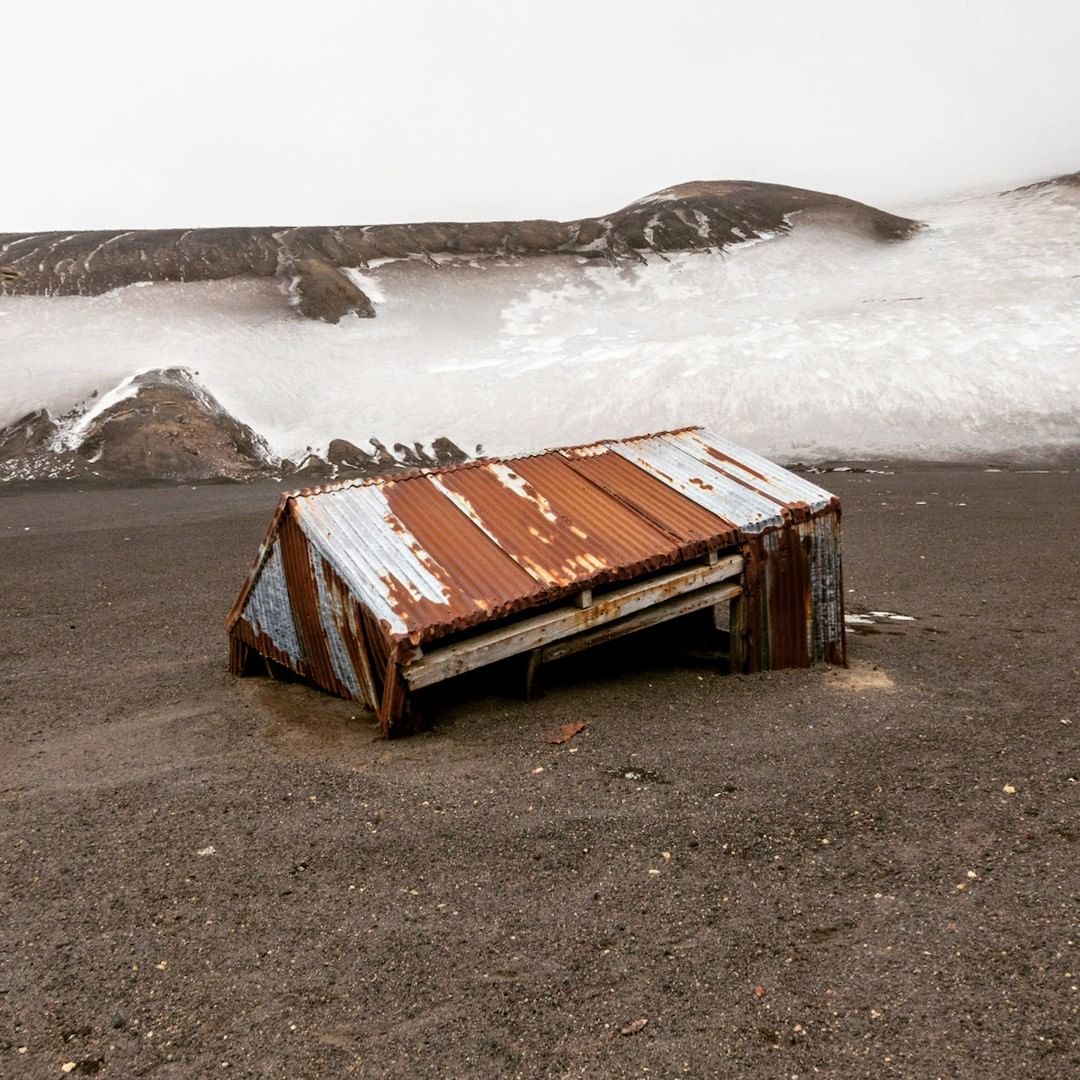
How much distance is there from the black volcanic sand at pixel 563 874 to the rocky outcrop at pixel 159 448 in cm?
1304

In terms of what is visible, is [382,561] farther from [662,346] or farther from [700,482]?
[662,346]

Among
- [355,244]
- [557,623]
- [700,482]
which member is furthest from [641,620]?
[355,244]

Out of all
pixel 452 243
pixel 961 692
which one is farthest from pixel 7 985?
pixel 452 243

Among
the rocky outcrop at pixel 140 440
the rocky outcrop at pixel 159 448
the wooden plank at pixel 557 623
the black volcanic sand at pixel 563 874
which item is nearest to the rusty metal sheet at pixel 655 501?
the wooden plank at pixel 557 623

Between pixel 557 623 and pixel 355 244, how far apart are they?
26.6 meters

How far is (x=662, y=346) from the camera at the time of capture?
79.2 ft

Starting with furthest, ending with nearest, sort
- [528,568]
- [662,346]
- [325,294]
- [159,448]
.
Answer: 1. [325,294]
2. [662,346]
3. [159,448]
4. [528,568]

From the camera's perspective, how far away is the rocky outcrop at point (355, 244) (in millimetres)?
27562

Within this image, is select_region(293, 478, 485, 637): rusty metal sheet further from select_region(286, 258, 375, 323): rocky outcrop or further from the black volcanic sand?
select_region(286, 258, 375, 323): rocky outcrop

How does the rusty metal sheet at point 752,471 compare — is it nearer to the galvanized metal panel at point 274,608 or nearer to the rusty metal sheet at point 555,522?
the rusty metal sheet at point 555,522

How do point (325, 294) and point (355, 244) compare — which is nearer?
point (325, 294)

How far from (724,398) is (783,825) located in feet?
57.5

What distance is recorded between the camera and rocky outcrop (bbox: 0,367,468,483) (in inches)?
789

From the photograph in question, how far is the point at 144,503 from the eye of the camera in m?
17.6
